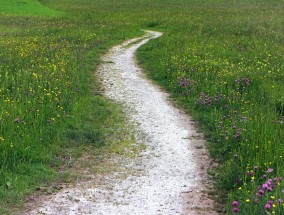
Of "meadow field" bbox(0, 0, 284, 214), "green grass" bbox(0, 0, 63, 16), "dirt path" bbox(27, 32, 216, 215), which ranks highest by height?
"green grass" bbox(0, 0, 63, 16)

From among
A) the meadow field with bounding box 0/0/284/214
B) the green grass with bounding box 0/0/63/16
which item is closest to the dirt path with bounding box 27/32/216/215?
the meadow field with bounding box 0/0/284/214

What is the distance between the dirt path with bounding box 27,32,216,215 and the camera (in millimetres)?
6039

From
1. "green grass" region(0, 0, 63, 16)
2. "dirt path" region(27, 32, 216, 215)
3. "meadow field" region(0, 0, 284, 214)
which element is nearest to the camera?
"dirt path" region(27, 32, 216, 215)

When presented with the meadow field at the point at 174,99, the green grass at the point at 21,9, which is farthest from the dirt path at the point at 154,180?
the green grass at the point at 21,9

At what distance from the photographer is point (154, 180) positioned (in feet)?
22.9

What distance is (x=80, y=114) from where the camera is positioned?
10.1m

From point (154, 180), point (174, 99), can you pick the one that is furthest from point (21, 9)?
point (154, 180)

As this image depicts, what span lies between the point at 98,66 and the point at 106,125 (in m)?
7.57

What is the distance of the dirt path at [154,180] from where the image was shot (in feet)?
19.8

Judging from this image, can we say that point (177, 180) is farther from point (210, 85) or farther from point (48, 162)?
point (210, 85)

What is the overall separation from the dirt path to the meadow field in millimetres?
368

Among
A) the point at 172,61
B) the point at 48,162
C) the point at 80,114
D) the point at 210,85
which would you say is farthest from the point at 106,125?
the point at 172,61

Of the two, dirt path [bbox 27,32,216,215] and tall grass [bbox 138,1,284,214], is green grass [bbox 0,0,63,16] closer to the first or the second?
tall grass [bbox 138,1,284,214]

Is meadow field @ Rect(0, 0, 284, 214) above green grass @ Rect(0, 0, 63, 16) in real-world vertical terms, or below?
below
